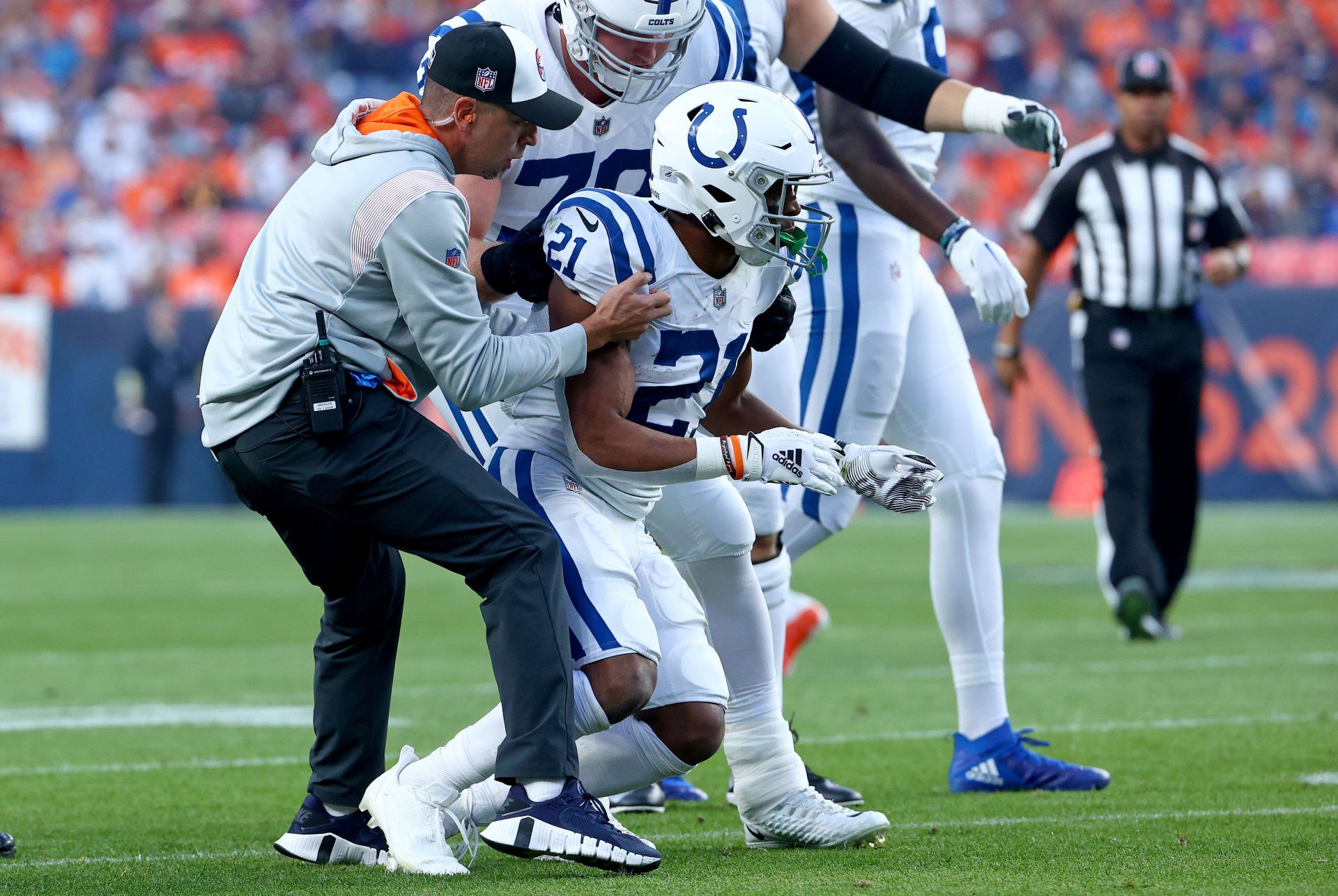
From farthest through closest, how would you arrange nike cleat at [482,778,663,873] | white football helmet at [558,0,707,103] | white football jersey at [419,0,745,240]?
white football jersey at [419,0,745,240]
white football helmet at [558,0,707,103]
nike cleat at [482,778,663,873]

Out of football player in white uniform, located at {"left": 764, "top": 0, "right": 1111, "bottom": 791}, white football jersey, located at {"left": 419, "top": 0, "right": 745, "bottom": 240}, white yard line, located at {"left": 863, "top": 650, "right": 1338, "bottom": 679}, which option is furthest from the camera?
white yard line, located at {"left": 863, "top": 650, "right": 1338, "bottom": 679}

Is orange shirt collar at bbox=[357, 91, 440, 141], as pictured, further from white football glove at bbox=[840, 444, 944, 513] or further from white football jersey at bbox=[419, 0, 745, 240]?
white football glove at bbox=[840, 444, 944, 513]

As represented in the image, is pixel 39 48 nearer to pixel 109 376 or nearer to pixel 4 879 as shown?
pixel 109 376

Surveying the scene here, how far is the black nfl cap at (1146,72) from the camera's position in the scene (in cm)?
755

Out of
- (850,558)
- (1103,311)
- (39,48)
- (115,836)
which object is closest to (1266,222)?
(850,558)

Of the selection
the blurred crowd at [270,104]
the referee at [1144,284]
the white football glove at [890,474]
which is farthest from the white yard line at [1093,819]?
the blurred crowd at [270,104]

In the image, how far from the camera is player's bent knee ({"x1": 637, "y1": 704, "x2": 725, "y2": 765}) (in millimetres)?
3354

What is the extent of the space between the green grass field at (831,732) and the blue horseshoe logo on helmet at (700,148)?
1239 millimetres

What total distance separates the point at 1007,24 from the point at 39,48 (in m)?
9.43

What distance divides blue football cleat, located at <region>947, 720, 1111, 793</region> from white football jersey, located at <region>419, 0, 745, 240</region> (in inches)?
58.8

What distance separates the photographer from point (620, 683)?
325 centimetres

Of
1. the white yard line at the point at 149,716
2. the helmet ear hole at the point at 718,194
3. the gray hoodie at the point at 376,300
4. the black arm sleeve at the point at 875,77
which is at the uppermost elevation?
the black arm sleeve at the point at 875,77

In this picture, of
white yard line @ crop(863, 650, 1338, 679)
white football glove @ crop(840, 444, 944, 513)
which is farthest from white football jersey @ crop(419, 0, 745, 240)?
white yard line @ crop(863, 650, 1338, 679)

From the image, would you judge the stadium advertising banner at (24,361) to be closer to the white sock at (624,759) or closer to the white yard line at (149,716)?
the white yard line at (149,716)
